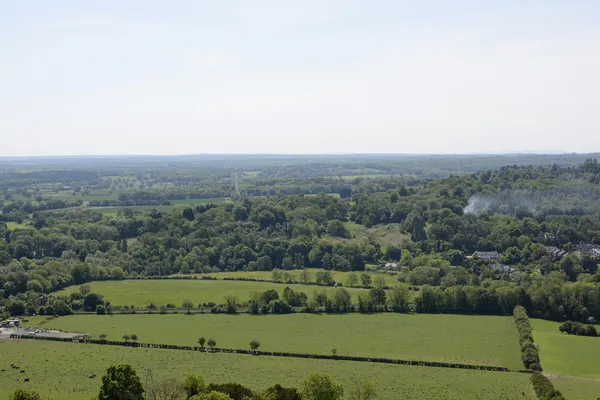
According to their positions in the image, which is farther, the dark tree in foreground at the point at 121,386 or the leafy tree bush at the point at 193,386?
the leafy tree bush at the point at 193,386

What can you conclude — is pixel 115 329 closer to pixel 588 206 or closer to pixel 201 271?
pixel 201 271

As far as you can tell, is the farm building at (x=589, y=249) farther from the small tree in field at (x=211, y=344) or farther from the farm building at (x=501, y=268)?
the small tree in field at (x=211, y=344)

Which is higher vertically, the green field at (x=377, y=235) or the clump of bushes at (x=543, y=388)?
the clump of bushes at (x=543, y=388)

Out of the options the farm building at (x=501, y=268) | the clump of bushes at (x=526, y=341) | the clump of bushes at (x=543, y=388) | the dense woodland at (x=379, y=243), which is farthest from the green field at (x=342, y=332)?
the farm building at (x=501, y=268)

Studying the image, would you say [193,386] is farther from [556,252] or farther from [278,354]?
[556,252]

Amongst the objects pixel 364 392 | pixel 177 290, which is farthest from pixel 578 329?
pixel 177 290
